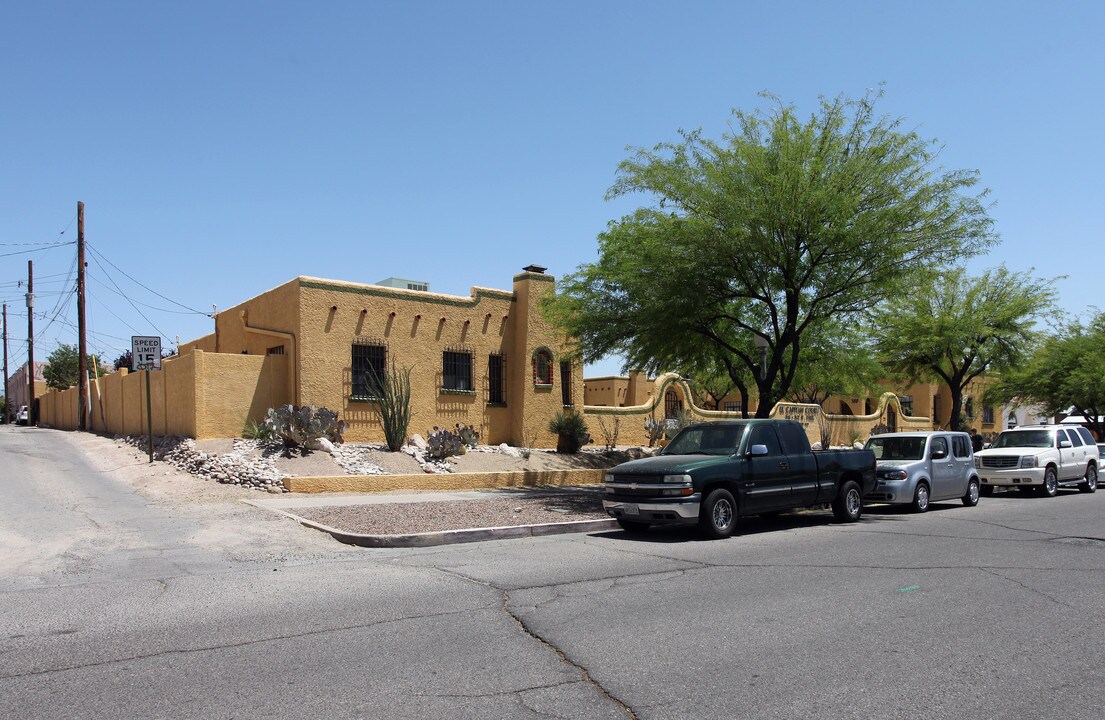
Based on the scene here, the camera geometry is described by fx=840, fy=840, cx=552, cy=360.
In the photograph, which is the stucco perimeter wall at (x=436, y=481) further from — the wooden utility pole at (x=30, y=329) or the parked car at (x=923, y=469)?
the wooden utility pole at (x=30, y=329)

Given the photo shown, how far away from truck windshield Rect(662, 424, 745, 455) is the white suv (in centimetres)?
1143

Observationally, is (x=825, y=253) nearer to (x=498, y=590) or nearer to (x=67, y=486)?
(x=498, y=590)

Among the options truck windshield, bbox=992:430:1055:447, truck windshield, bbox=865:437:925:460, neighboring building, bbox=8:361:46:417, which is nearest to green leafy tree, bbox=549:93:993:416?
truck windshield, bbox=865:437:925:460

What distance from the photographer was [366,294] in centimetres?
2259

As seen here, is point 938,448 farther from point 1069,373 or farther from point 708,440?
point 1069,373

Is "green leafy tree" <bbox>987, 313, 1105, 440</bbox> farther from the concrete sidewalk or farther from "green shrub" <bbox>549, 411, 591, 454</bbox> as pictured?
the concrete sidewalk

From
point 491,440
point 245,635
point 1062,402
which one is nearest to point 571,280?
point 491,440

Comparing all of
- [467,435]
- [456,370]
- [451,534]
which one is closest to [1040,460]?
[467,435]

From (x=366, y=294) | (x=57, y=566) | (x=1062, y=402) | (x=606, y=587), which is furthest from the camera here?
(x=1062, y=402)

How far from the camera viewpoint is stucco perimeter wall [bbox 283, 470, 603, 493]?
56.8ft

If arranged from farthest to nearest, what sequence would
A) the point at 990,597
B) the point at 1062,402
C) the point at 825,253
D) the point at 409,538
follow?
the point at 1062,402
the point at 825,253
the point at 409,538
the point at 990,597

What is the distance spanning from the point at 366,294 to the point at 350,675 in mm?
17731

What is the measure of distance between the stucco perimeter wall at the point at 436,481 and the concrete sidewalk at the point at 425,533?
451 mm

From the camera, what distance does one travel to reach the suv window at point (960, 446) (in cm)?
1808
